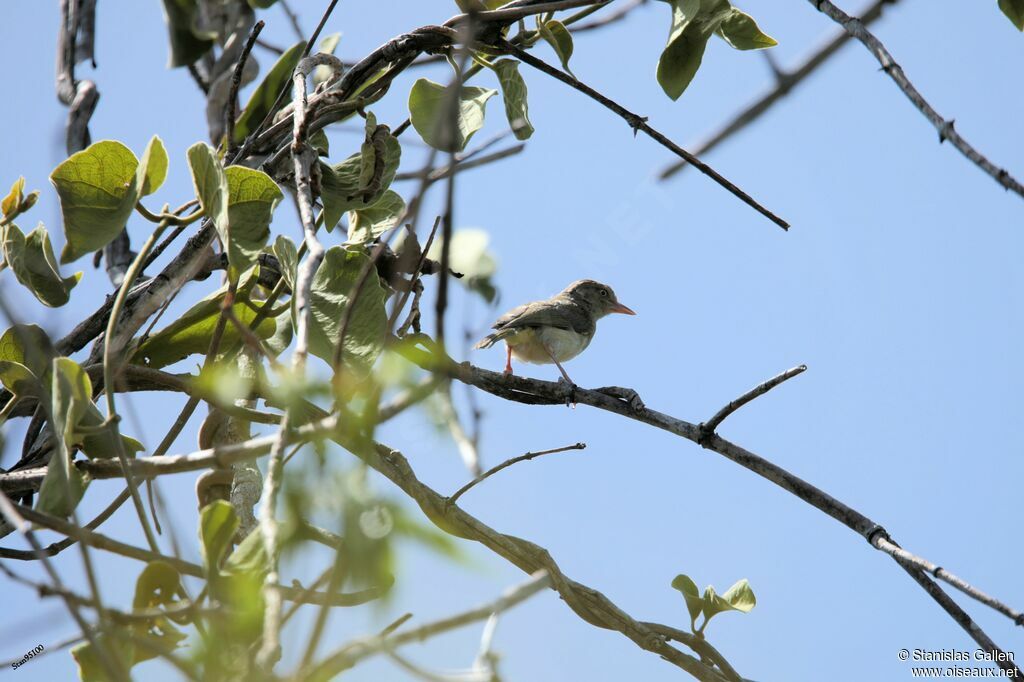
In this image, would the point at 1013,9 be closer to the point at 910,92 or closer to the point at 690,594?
the point at 910,92

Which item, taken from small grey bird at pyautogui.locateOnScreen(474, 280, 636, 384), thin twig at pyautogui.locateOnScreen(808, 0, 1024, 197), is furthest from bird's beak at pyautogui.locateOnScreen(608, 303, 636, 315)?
thin twig at pyautogui.locateOnScreen(808, 0, 1024, 197)

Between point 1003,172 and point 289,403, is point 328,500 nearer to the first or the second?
point 289,403

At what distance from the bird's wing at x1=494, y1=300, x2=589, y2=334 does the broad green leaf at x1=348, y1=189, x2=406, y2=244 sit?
269cm

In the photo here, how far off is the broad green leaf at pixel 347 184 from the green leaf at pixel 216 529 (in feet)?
3.13

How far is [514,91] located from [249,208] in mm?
718

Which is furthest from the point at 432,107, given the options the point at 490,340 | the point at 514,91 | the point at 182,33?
the point at 490,340

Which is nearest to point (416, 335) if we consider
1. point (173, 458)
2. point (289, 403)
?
point (173, 458)

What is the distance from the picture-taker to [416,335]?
2.13 meters

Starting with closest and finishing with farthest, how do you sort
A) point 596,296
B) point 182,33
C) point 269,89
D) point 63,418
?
point 182,33 → point 63,418 → point 269,89 → point 596,296

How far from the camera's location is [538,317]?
16.0 ft

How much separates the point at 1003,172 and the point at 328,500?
3.30ft

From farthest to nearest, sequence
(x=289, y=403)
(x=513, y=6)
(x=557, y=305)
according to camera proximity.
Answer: (x=557, y=305), (x=513, y=6), (x=289, y=403)

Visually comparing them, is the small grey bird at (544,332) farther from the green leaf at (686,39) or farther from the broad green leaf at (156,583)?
the broad green leaf at (156,583)

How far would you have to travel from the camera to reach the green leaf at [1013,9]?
1917 millimetres
